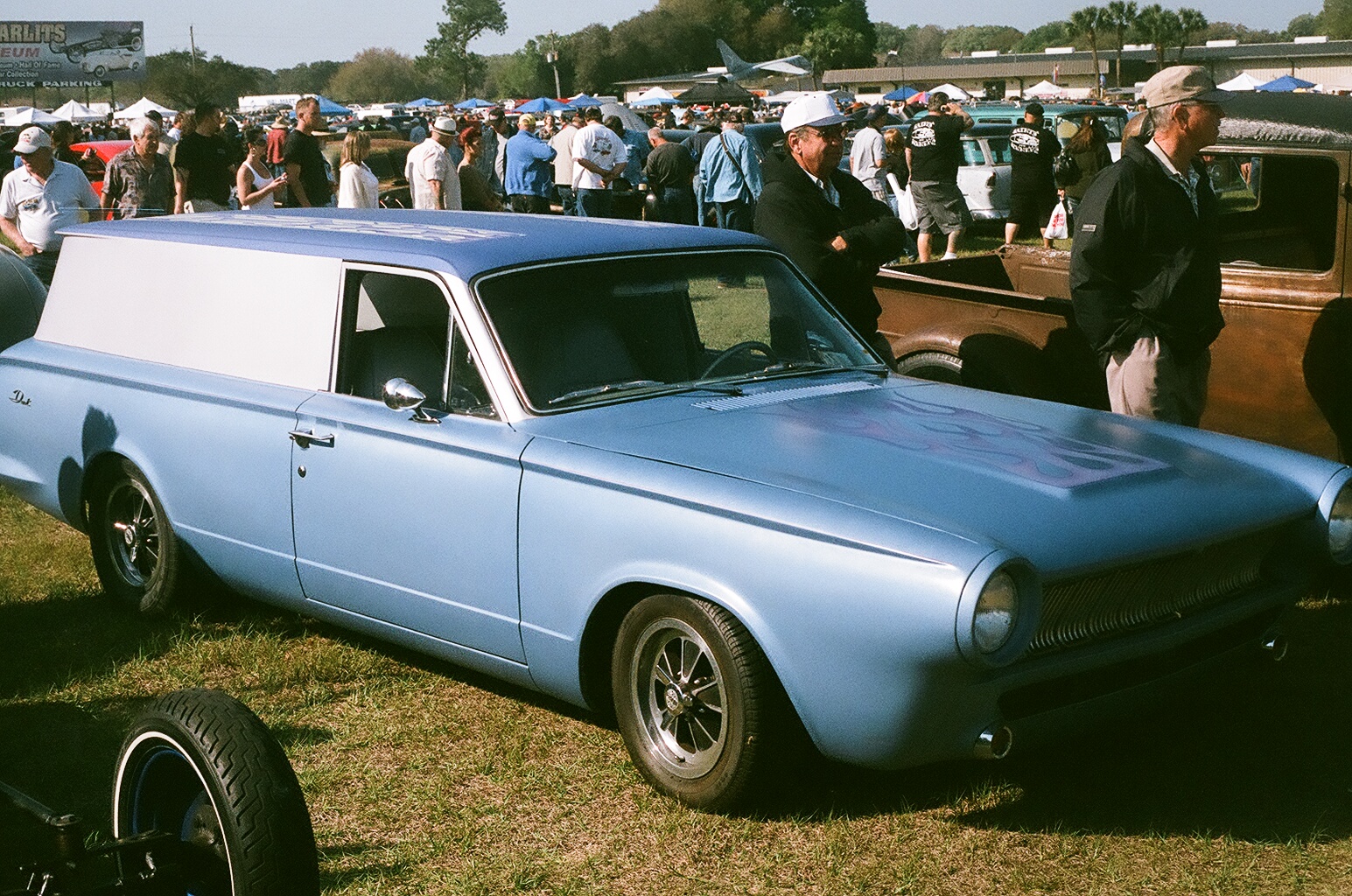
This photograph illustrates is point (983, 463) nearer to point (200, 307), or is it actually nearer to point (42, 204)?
point (200, 307)

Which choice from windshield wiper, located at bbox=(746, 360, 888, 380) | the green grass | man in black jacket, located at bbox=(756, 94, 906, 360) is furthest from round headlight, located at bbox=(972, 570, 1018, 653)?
man in black jacket, located at bbox=(756, 94, 906, 360)

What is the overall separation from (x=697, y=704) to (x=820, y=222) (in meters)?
2.64

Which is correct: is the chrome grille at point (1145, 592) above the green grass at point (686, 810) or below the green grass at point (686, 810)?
above

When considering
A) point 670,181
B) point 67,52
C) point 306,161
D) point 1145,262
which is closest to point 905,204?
point 670,181

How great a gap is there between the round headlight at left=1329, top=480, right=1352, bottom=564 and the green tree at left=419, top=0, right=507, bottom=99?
17237 centimetres

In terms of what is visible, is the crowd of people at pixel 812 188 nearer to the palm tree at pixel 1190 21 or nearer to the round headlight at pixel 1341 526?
the round headlight at pixel 1341 526

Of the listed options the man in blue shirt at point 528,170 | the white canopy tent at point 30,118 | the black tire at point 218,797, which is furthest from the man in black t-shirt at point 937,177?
the white canopy tent at point 30,118

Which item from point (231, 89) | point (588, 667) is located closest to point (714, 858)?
point (588, 667)

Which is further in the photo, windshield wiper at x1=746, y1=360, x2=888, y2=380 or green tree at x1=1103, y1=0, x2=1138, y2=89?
green tree at x1=1103, y1=0, x2=1138, y2=89

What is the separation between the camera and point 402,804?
4.37m

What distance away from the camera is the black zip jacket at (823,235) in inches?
239

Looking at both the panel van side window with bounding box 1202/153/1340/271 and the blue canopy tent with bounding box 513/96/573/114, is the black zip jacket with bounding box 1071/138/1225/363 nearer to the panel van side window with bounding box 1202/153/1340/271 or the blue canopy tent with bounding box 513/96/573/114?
the panel van side window with bounding box 1202/153/1340/271

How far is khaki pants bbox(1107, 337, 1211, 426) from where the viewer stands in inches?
222

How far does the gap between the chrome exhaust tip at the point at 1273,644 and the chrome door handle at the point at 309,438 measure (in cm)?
292
